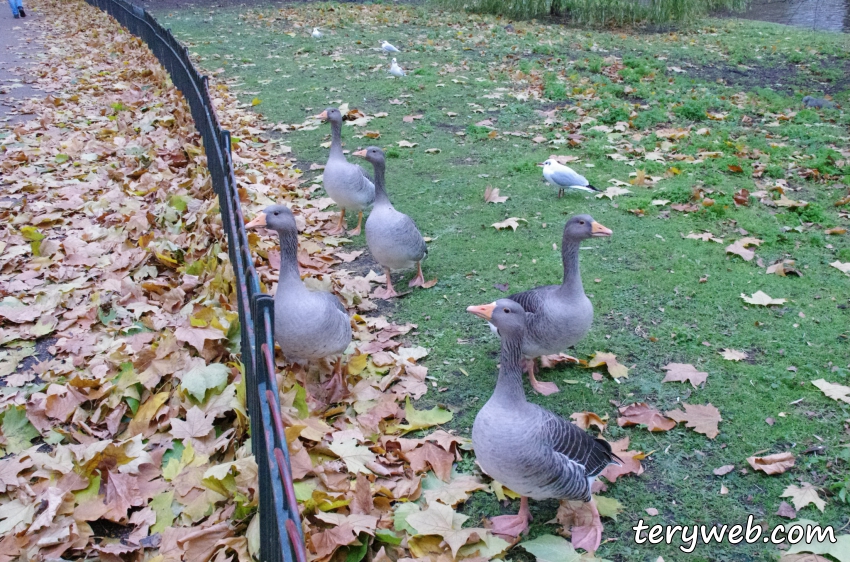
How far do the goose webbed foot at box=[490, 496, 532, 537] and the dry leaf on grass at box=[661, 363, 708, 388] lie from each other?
1348 millimetres

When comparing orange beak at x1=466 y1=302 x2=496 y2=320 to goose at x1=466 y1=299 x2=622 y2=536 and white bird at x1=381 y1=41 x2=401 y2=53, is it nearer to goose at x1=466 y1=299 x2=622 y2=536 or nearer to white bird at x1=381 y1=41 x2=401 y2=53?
goose at x1=466 y1=299 x2=622 y2=536

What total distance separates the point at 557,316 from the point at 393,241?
1.57 m

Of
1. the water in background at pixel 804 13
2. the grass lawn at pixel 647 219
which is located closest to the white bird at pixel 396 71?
the grass lawn at pixel 647 219

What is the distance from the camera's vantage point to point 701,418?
11.1 ft

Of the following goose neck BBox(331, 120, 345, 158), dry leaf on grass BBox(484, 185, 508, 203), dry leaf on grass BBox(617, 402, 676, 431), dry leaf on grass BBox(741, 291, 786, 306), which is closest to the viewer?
dry leaf on grass BBox(617, 402, 676, 431)

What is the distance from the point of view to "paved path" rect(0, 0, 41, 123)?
31.5 ft

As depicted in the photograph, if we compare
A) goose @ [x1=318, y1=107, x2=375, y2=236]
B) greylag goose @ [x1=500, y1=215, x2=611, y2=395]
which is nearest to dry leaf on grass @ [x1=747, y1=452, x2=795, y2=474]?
greylag goose @ [x1=500, y1=215, x2=611, y2=395]

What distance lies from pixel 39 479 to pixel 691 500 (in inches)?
123

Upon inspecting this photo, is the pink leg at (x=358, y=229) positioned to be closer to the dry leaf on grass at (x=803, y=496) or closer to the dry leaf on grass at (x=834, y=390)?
the dry leaf on grass at (x=834, y=390)

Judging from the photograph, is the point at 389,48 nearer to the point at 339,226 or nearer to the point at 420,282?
the point at 339,226

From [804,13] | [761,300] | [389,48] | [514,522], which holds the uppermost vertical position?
[804,13]

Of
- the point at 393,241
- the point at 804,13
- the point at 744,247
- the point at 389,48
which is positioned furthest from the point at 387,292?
the point at 804,13

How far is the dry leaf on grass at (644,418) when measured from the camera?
11.1 ft

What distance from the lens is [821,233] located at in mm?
5277
